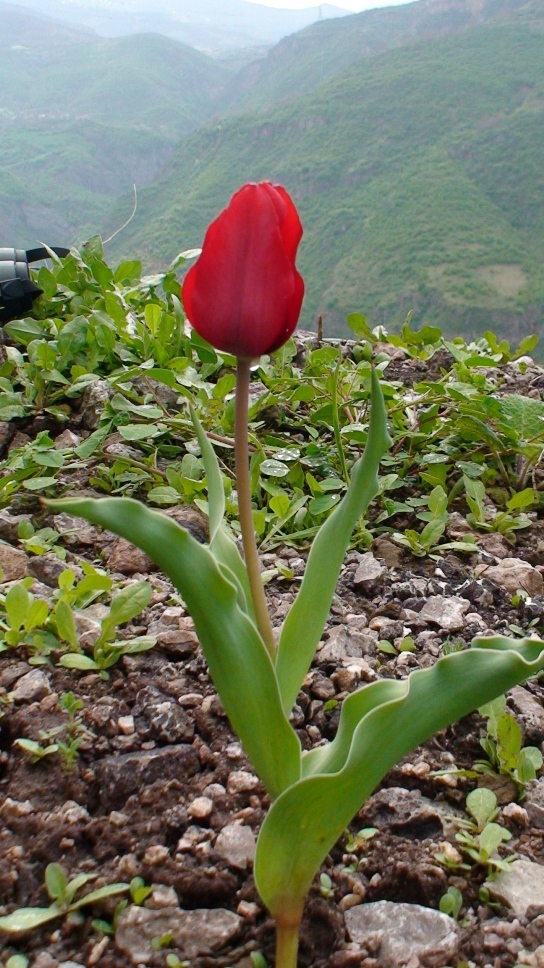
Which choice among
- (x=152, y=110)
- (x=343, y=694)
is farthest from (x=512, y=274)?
(x=152, y=110)

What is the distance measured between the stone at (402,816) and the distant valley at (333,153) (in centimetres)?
144

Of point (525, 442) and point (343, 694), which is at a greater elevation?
point (525, 442)

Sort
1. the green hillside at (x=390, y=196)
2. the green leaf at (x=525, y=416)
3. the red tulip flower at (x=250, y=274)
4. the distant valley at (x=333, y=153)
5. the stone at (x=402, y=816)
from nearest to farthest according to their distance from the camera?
→ the red tulip flower at (x=250, y=274) → the stone at (x=402, y=816) → the green leaf at (x=525, y=416) → the green hillside at (x=390, y=196) → the distant valley at (x=333, y=153)

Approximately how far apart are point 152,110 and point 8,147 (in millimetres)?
3268

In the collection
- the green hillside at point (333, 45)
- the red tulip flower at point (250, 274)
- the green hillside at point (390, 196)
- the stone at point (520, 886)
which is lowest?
Answer: the stone at point (520, 886)

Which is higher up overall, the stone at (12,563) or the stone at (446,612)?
the stone at (12,563)

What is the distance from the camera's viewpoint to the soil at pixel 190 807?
2.10 feet

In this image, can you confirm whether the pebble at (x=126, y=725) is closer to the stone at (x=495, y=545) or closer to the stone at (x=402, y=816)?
the stone at (x=402, y=816)

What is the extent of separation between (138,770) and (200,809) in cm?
8

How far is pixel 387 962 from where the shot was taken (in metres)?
0.61

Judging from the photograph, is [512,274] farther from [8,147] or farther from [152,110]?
[152,110]

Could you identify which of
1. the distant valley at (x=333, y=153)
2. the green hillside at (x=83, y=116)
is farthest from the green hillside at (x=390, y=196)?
the green hillside at (x=83, y=116)

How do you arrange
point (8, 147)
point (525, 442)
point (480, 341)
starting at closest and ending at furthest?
point (525, 442)
point (480, 341)
point (8, 147)

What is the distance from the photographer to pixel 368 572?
1.17 m
